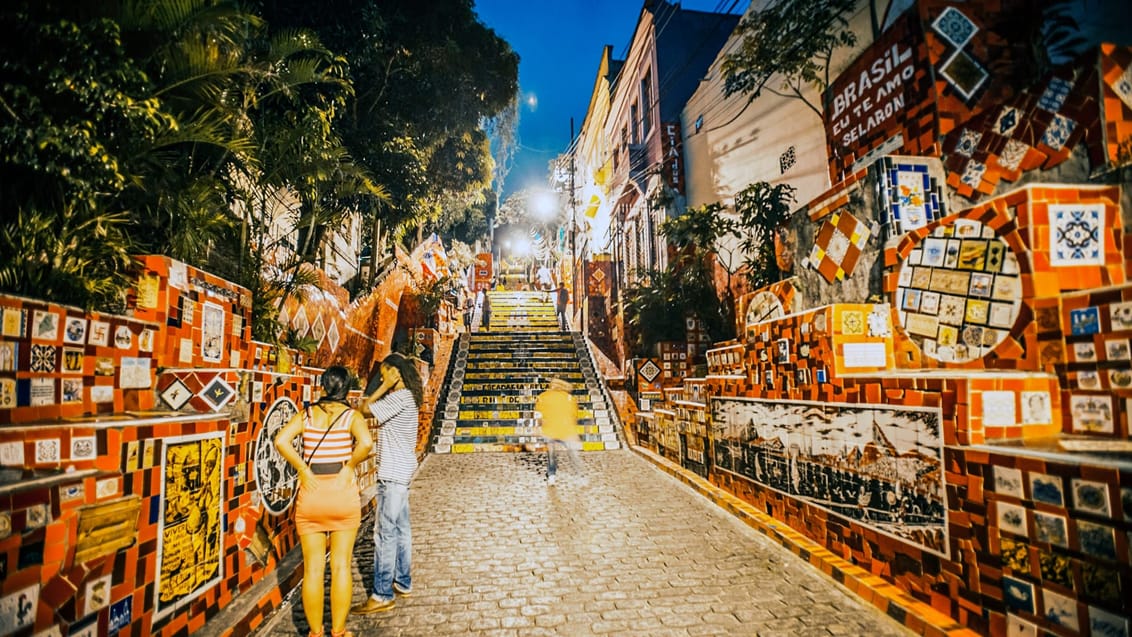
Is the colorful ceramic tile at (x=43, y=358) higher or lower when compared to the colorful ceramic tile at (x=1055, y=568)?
higher

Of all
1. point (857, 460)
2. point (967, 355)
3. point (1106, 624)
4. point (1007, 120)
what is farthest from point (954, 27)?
point (1106, 624)

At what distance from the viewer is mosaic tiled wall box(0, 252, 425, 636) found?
217cm

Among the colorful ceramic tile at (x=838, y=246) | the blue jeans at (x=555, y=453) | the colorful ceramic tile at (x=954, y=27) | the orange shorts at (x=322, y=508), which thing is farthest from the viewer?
the blue jeans at (x=555, y=453)

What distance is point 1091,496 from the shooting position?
7.82 ft

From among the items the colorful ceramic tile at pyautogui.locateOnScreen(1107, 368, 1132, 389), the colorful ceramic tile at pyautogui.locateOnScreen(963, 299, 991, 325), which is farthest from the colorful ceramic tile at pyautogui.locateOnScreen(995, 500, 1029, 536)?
the colorful ceramic tile at pyautogui.locateOnScreen(963, 299, 991, 325)

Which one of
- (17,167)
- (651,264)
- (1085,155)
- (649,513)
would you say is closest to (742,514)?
(649,513)

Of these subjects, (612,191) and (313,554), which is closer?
(313,554)

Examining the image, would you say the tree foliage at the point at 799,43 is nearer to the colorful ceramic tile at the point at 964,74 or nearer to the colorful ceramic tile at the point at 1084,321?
the colorful ceramic tile at the point at 964,74

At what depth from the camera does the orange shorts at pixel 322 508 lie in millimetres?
3062

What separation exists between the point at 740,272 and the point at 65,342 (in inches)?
383

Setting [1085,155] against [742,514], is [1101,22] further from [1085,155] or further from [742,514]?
[742,514]

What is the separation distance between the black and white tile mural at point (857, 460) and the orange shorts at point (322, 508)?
3761 mm

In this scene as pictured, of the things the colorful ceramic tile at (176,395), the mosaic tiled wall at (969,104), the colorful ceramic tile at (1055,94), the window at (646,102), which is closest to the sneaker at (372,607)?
the colorful ceramic tile at (176,395)

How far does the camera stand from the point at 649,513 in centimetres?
590
